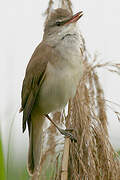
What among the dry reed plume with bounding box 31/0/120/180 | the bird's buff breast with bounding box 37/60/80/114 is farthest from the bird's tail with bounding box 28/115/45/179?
the dry reed plume with bounding box 31/0/120/180

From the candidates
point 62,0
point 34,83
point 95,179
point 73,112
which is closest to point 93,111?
point 73,112

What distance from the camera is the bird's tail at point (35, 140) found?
7.28 ft

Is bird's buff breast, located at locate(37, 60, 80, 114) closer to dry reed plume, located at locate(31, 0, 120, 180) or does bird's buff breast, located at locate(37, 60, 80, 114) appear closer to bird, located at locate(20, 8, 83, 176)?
bird, located at locate(20, 8, 83, 176)

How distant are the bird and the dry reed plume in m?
0.40

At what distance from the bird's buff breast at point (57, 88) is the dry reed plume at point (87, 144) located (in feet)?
1.39

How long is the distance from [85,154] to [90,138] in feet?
0.32

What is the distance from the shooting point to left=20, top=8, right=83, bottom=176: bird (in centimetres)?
220

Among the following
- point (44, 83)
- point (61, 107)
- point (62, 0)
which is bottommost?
point (61, 107)

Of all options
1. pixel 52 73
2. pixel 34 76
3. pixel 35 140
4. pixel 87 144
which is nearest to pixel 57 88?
pixel 52 73

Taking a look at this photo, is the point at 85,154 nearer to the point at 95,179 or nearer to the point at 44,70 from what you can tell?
Answer: the point at 95,179

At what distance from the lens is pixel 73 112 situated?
164 centimetres

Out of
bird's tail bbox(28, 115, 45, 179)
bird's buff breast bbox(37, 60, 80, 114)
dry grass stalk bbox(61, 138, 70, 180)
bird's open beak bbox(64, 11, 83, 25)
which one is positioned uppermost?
bird's open beak bbox(64, 11, 83, 25)

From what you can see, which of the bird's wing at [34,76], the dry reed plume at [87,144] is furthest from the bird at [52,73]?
the dry reed plume at [87,144]

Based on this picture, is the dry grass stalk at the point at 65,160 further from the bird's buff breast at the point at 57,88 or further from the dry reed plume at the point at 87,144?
the bird's buff breast at the point at 57,88
